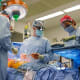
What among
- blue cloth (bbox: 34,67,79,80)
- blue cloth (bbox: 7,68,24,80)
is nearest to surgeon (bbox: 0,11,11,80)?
blue cloth (bbox: 7,68,24,80)

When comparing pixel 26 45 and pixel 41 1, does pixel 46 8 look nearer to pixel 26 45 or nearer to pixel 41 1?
pixel 41 1

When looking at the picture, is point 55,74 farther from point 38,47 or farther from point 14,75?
point 38,47

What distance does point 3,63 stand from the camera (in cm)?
191

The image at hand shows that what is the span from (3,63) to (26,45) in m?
0.69

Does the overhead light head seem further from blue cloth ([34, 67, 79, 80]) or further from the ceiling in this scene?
the ceiling

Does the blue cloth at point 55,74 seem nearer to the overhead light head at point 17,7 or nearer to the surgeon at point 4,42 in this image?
the surgeon at point 4,42

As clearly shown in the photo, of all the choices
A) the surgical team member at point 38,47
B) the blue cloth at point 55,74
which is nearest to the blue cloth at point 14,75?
the blue cloth at point 55,74

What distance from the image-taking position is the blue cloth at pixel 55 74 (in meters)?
1.65

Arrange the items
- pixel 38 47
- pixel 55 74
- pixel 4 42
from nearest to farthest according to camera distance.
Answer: pixel 55 74 → pixel 4 42 → pixel 38 47

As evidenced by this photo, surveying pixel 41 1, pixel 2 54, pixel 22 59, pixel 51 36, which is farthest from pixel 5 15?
pixel 51 36

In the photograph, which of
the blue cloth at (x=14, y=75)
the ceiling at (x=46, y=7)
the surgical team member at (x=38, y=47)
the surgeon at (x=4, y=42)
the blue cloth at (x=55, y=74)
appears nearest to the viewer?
the blue cloth at (x=55, y=74)

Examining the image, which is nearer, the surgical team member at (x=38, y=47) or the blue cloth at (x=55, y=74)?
the blue cloth at (x=55, y=74)

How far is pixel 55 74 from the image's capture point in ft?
5.61

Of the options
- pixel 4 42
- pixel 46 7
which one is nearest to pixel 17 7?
pixel 4 42
